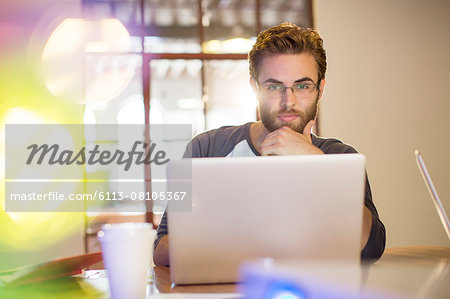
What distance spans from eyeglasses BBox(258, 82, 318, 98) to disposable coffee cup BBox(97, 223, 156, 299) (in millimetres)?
1115

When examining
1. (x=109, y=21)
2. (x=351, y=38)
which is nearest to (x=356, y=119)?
(x=351, y=38)

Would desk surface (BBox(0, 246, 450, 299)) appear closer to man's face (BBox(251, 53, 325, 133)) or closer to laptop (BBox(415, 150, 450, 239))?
laptop (BBox(415, 150, 450, 239))

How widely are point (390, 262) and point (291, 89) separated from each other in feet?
2.66

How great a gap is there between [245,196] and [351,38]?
142 inches

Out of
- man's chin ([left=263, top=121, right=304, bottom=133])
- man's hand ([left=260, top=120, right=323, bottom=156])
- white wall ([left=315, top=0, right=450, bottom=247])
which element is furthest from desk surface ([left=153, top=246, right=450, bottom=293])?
white wall ([left=315, top=0, right=450, bottom=247])

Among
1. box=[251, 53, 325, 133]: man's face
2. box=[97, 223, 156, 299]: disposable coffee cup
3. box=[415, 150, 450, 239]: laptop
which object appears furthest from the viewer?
box=[251, 53, 325, 133]: man's face

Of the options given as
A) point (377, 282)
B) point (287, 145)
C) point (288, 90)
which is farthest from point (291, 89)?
point (377, 282)

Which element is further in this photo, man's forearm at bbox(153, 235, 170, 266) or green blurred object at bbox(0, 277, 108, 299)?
man's forearm at bbox(153, 235, 170, 266)

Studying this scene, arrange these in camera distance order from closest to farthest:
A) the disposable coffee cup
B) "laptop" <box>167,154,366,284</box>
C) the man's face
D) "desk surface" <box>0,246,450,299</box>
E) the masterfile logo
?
"desk surface" <box>0,246,450,299</box>
the disposable coffee cup
"laptop" <box>167,154,366,284</box>
the man's face
the masterfile logo

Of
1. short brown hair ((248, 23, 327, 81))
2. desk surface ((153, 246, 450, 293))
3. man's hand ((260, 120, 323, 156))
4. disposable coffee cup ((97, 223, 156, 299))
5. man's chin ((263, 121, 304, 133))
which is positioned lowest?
desk surface ((153, 246, 450, 293))

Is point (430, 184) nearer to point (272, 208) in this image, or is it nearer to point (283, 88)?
point (272, 208)

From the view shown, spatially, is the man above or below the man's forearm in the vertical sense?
above

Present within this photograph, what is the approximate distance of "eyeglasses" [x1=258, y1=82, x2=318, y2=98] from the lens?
1.78 m

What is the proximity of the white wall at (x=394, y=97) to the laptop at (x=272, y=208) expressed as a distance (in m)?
3.22
